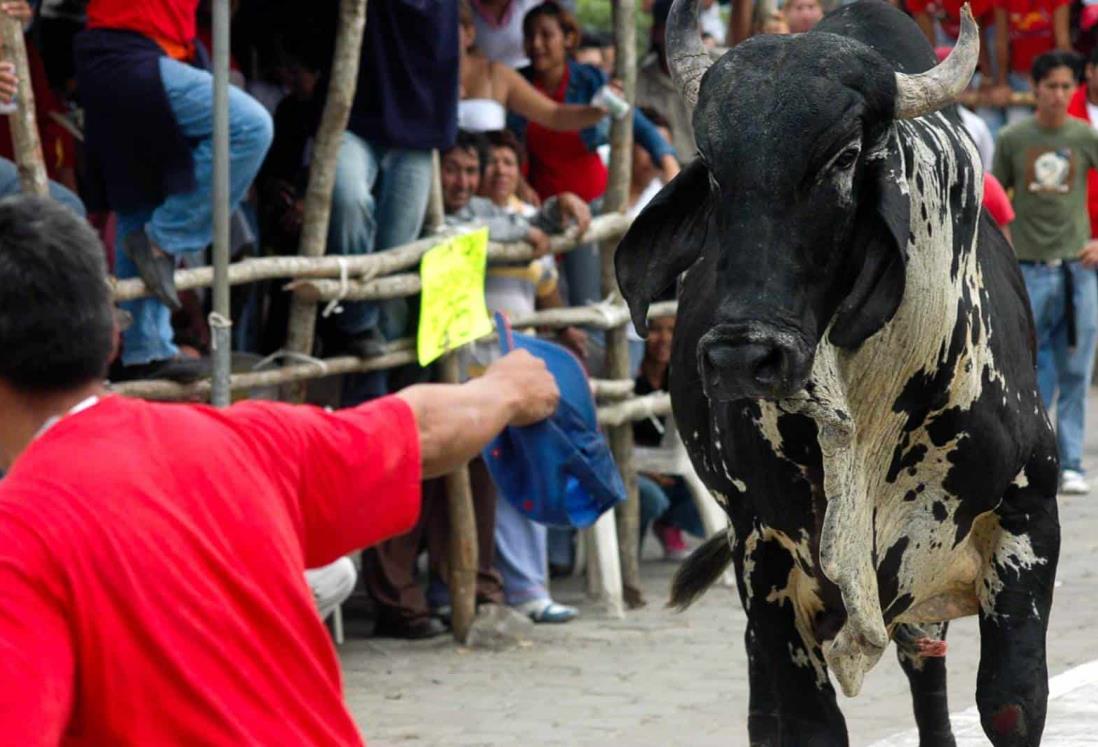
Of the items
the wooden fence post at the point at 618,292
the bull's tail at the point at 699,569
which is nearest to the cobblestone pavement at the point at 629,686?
the wooden fence post at the point at 618,292

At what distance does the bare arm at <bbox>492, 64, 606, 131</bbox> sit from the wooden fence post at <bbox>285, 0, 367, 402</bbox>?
1.27m

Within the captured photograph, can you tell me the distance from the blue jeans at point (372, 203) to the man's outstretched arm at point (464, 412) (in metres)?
4.50

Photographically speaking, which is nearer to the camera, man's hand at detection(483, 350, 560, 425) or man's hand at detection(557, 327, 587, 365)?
man's hand at detection(483, 350, 560, 425)

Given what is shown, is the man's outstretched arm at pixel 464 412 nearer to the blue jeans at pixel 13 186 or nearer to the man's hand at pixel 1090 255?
the blue jeans at pixel 13 186

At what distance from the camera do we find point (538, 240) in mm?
7988

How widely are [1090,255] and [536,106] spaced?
3.65m

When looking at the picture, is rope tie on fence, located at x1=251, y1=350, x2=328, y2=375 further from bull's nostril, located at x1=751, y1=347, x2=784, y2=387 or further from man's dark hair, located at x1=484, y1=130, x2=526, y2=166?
bull's nostril, located at x1=751, y1=347, x2=784, y2=387

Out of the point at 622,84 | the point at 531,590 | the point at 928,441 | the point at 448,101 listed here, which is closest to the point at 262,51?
the point at 448,101

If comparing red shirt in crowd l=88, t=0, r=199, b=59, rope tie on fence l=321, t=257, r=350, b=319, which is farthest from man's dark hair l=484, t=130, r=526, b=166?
red shirt in crowd l=88, t=0, r=199, b=59

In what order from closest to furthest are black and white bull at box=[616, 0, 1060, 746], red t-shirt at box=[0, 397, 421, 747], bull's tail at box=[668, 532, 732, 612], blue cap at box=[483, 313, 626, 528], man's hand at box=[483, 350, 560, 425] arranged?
red t-shirt at box=[0, 397, 421, 747] → man's hand at box=[483, 350, 560, 425] → black and white bull at box=[616, 0, 1060, 746] → bull's tail at box=[668, 532, 732, 612] → blue cap at box=[483, 313, 626, 528]

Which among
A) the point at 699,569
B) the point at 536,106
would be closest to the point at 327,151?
the point at 536,106

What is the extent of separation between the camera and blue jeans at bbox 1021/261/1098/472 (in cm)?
1088

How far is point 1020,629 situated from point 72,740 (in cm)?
273

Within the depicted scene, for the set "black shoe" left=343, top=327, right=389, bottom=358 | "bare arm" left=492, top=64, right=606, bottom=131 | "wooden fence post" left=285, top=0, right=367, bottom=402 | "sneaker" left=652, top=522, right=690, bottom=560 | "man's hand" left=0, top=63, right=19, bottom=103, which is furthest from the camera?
"sneaker" left=652, top=522, right=690, bottom=560
